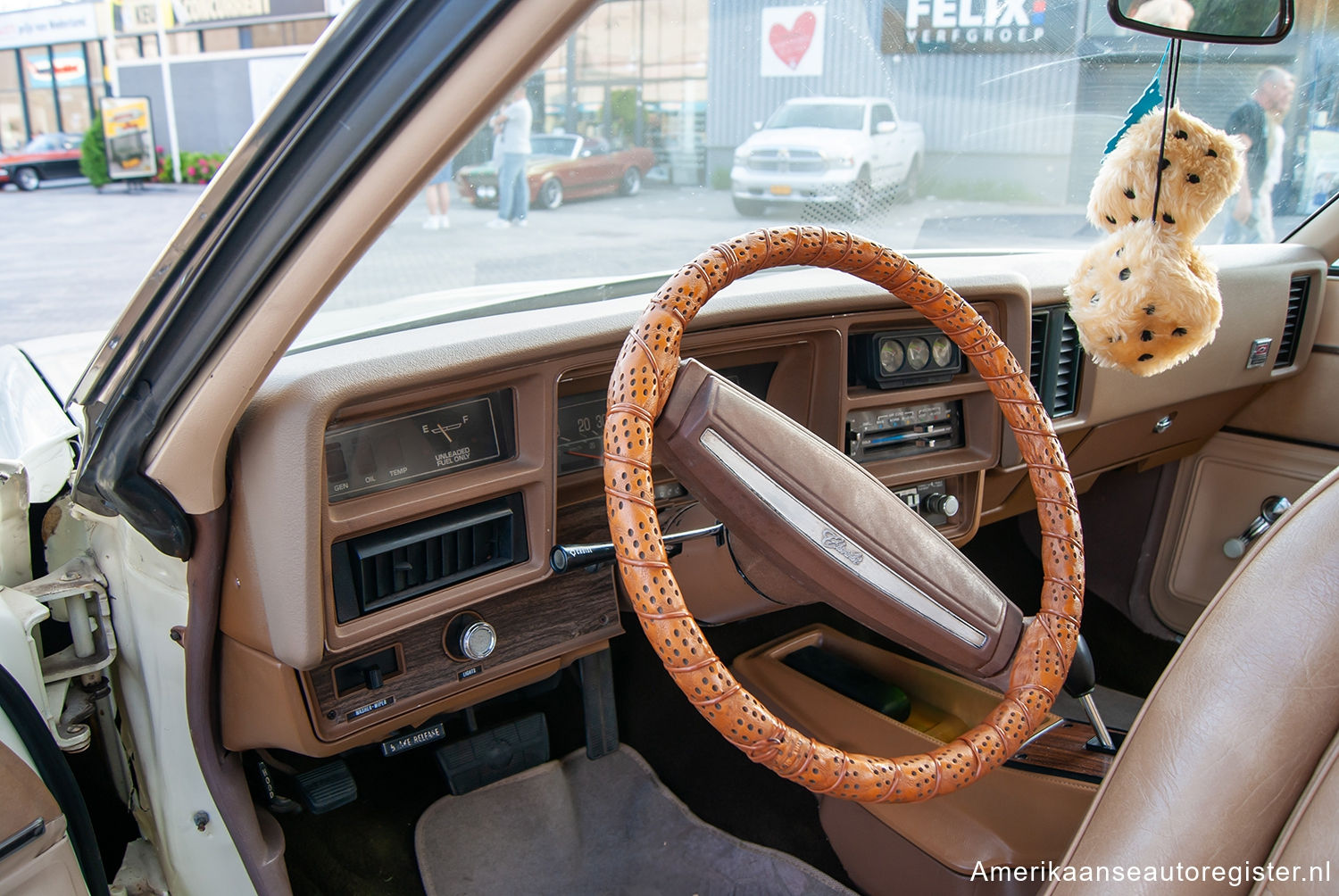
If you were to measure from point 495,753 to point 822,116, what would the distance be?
5.75 ft

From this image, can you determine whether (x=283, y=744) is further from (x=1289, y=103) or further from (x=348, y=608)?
(x=1289, y=103)

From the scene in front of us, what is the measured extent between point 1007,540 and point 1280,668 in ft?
6.53

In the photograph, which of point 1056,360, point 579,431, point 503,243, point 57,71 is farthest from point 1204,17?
point 57,71

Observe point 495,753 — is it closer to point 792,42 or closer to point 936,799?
point 936,799

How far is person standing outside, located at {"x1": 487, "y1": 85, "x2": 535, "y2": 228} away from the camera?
183cm

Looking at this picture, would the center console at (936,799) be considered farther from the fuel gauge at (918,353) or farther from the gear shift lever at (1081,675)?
the fuel gauge at (918,353)

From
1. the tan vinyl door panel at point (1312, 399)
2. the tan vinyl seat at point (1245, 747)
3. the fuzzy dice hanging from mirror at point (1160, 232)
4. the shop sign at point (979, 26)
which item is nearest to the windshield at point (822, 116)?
the shop sign at point (979, 26)

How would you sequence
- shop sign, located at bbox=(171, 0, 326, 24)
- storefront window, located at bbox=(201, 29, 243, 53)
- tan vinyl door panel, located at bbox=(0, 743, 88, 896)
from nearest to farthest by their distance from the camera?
tan vinyl door panel, located at bbox=(0, 743, 88, 896)
storefront window, located at bbox=(201, 29, 243, 53)
shop sign, located at bbox=(171, 0, 326, 24)

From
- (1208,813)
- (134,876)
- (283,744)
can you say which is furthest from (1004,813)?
(134,876)

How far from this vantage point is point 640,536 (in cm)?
101

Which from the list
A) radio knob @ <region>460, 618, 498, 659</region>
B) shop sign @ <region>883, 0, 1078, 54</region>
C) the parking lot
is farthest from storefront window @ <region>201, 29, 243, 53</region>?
radio knob @ <region>460, 618, 498, 659</region>

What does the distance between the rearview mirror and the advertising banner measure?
366 cm

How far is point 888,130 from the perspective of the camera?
2.46 meters

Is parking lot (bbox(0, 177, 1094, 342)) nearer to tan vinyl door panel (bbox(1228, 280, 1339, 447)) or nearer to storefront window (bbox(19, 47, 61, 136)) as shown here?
tan vinyl door panel (bbox(1228, 280, 1339, 447))
